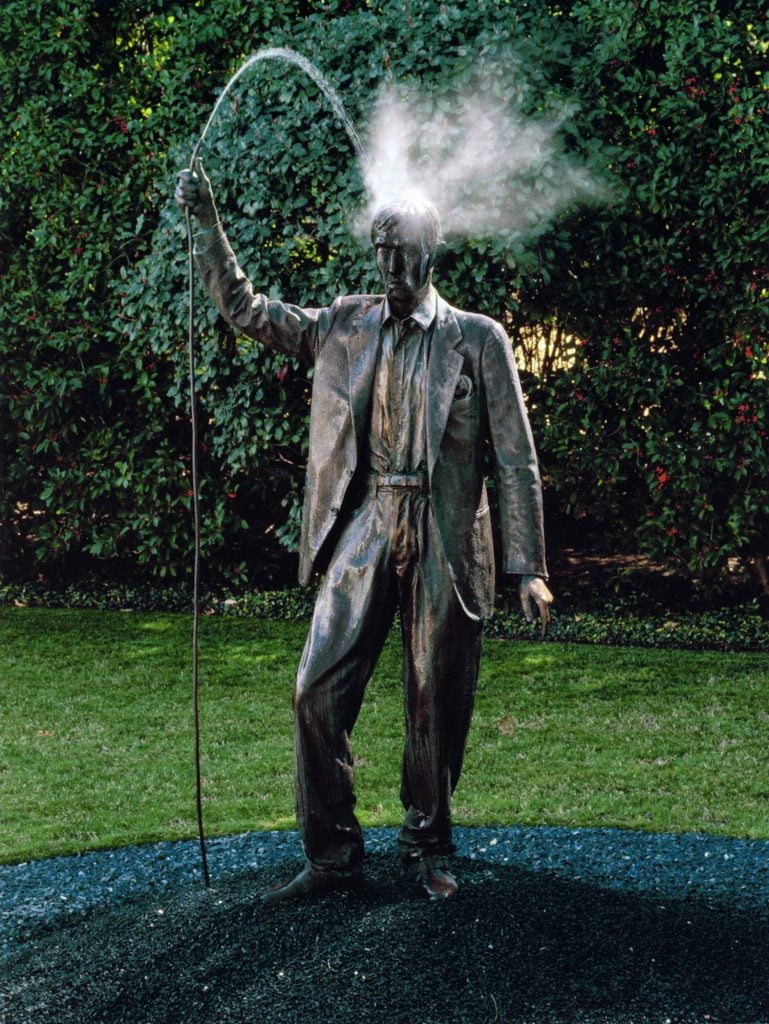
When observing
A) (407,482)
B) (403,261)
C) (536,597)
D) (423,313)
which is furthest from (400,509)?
(403,261)

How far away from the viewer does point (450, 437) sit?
4547 mm

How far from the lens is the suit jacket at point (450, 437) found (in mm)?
4543

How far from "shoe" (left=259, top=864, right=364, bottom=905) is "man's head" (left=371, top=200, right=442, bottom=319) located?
6.29 ft

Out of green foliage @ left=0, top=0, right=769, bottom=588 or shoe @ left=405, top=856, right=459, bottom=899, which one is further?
green foliage @ left=0, top=0, right=769, bottom=588

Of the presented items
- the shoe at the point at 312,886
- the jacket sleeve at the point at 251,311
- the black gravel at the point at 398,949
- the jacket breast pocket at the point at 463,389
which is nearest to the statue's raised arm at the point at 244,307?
the jacket sleeve at the point at 251,311

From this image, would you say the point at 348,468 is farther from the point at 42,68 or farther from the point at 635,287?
the point at 42,68

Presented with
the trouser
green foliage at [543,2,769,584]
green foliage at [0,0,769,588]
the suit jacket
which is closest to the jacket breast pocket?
the suit jacket

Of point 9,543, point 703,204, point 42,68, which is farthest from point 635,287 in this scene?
point 9,543

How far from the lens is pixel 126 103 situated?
10219mm

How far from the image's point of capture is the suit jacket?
14.9 feet

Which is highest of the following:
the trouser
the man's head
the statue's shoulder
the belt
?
the man's head

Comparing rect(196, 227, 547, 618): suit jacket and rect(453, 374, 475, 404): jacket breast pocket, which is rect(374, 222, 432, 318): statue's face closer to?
rect(196, 227, 547, 618): suit jacket

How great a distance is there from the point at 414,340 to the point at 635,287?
4.80 meters

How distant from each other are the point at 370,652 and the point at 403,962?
0.98 metres
